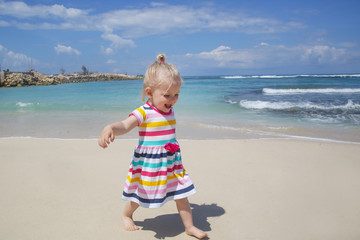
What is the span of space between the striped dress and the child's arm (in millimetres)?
63

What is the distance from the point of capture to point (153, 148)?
193cm

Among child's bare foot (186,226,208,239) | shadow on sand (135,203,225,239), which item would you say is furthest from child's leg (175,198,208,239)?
shadow on sand (135,203,225,239)

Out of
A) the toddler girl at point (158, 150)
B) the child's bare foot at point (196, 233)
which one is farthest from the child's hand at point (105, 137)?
the child's bare foot at point (196, 233)

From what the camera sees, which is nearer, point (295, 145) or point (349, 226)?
point (349, 226)

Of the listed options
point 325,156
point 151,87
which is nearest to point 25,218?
point 151,87

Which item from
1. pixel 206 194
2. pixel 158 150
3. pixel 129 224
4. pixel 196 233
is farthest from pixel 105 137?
pixel 206 194

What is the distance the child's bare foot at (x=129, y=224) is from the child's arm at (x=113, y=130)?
32.1 inches

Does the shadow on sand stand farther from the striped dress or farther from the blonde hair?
the blonde hair

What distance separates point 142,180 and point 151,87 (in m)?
0.69

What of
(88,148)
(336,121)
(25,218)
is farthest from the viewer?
(336,121)

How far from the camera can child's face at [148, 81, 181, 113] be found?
193cm

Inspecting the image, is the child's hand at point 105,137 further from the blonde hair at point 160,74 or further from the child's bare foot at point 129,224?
the child's bare foot at point 129,224

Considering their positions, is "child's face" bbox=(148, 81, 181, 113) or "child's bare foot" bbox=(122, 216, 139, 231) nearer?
"child's face" bbox=(148, 81, 181, 113)

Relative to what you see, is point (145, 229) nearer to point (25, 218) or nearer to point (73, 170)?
point (25, 218)
